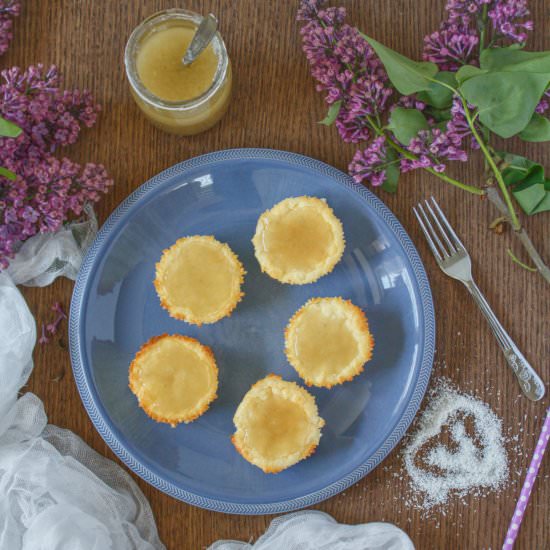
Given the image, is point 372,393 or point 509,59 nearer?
point 509,59

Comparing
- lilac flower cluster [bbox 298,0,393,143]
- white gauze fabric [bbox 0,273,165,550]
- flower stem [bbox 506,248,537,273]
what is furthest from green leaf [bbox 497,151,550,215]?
white gauze fabric [bbox 0,273,165,550]

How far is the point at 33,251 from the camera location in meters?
1.79

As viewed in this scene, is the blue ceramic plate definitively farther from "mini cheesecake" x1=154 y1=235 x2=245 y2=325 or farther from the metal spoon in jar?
the metal spoon in jar

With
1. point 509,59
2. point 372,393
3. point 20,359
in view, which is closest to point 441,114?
point 509,59

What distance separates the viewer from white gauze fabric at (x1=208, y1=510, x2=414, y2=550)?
68.7 inches

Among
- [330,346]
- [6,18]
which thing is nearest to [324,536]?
[330,346]

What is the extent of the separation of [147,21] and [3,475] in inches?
47.9

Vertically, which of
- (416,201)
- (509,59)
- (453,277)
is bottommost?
(453,277)

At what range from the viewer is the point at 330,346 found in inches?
68.7

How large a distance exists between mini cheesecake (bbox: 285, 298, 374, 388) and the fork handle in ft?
1.03

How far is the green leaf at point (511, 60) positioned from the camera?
153 centimetres

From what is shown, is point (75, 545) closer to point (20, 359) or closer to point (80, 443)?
point (80, 443)

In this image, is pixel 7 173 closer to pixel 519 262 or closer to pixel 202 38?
→ pixel 202 38

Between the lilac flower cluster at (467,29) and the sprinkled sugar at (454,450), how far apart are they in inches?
33.9
